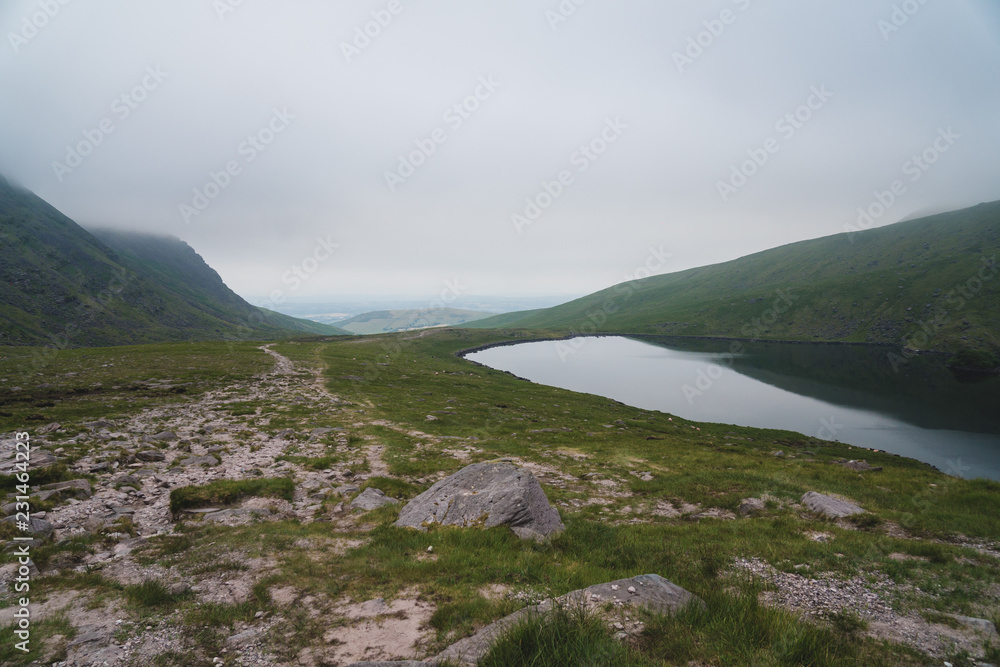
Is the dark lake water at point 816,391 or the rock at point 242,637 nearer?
the rock at point 242,637

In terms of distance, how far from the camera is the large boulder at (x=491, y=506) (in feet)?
44.1

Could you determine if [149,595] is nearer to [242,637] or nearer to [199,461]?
[242,637]

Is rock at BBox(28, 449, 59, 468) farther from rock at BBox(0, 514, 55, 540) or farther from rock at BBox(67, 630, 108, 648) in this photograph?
rock at BBox(67, 630, 108, 648)

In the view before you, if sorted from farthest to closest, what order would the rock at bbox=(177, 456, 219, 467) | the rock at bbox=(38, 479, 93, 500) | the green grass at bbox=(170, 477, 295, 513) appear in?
1. the rock at bbox=(177, 456, 219, 467)
2. the green grass at bbox=(170, 477, 295, 513)
3. the rock at bbox=(38, 479, 93, 500)

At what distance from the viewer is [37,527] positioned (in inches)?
455

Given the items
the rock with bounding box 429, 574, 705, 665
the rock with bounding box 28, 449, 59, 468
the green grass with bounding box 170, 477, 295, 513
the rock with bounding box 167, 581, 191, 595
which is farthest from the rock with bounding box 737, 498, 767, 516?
the rock with bounding box 28, 449, 59, 468

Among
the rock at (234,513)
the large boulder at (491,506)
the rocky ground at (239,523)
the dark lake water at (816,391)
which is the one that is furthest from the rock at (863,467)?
the rock at (234,513)

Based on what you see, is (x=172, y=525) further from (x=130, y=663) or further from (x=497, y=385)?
(x=497, y=385)

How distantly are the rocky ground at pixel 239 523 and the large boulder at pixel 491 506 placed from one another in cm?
244

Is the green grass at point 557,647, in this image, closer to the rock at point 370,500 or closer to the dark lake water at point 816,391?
the rock at point 370,500

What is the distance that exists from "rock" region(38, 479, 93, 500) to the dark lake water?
67333 mm

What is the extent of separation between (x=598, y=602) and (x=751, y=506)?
14.1m

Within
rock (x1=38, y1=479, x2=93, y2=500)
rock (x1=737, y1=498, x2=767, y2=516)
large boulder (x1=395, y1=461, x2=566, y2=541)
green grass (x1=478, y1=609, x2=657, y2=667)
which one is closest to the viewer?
green grass (x1=478, y1=609, x2=657, y2=667)

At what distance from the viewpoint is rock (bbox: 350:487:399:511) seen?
16.1m
